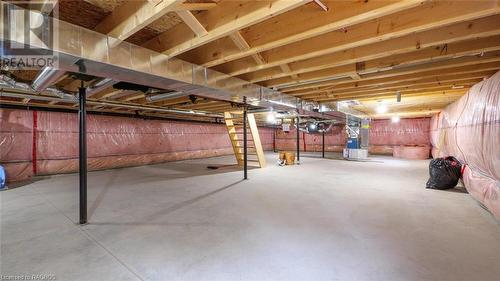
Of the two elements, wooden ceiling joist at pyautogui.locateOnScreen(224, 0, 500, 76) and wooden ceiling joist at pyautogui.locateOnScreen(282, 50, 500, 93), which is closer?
wooden ceiling joist at pyautogui.locateOnScreen(224, 0, 500, 76)

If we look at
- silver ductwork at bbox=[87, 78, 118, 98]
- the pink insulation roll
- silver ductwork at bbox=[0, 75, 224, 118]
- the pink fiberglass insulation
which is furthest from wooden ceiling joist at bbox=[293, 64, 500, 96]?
the pink fiberglass insulation

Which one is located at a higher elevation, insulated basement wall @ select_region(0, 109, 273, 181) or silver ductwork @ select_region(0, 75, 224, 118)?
silver ductwork @ select_region(0, 75, 224, 118)

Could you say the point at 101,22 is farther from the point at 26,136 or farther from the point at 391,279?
the point at 26,136

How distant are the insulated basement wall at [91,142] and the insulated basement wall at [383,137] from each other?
6589mm

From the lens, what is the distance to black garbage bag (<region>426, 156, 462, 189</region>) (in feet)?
12.3

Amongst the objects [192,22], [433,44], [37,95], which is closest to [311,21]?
[192,22]

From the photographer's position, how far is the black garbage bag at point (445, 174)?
374 centimetres

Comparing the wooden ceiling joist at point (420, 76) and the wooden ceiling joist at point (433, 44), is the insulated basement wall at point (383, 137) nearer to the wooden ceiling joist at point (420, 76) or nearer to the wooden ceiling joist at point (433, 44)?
the wooden ceiling joist at point (420, 76)

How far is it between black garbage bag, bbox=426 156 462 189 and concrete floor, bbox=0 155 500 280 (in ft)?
0.73

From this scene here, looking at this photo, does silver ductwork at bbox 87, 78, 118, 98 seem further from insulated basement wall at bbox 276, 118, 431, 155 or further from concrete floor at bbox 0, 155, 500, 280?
insulated basement wall at bbox 276, 118, 431, 155

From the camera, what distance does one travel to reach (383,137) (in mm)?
10805

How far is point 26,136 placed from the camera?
507 centimetres

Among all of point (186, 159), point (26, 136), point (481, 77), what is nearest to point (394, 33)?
point (481, 77)

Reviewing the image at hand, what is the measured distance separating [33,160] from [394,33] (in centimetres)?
738
